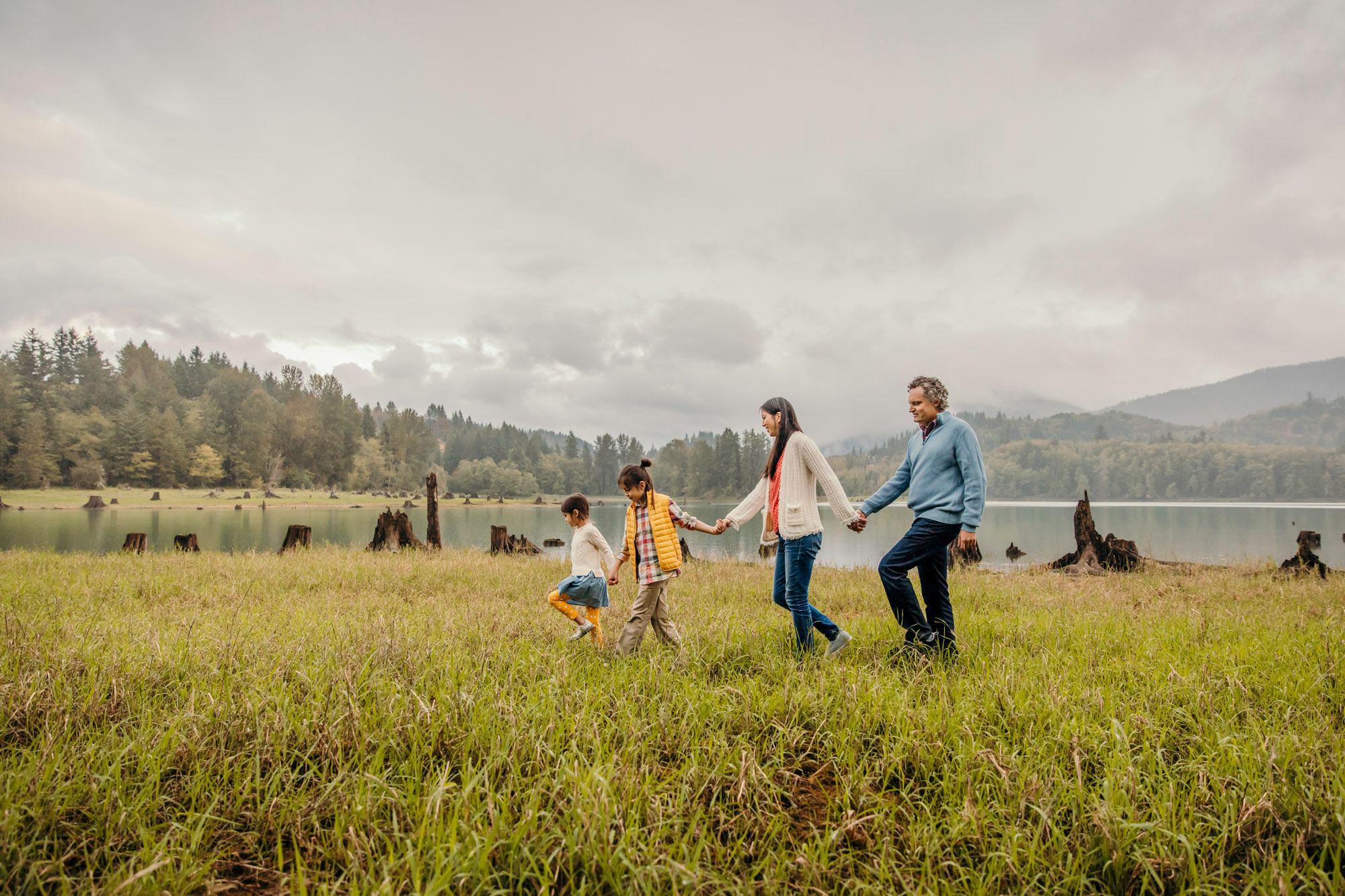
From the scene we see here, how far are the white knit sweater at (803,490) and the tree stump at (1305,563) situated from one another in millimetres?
12275

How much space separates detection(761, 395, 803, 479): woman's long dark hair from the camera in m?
5.48

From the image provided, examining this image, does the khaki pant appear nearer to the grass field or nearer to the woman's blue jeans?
the grass field

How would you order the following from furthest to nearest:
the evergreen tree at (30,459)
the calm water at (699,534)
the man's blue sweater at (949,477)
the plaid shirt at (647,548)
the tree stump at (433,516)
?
the evergreen tree at (30,459), the calm water at (699,534), the tree stump at (433,516), the plaid shirt at (647,548), the man's blue sweater at (949,477)

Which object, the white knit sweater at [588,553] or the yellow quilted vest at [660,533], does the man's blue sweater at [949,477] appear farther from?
the white knit sweater at [588,553]

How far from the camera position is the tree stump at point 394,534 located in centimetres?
1747

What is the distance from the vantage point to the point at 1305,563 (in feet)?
38.8

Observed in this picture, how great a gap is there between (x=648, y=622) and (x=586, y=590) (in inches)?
37.8

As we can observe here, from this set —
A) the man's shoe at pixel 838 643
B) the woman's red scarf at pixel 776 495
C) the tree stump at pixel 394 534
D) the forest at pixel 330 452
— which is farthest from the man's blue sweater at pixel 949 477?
the forest at pixel 330 452

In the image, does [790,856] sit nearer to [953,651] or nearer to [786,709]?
[786,709]

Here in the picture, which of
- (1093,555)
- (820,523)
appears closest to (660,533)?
(820,523)

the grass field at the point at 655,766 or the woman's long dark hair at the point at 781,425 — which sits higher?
the woman's long dark hair at the point at 781,425

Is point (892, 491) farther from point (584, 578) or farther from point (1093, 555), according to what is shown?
point (1093, 555)

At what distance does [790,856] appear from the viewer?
7.82 feet

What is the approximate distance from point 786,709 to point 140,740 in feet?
11.5
